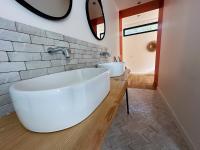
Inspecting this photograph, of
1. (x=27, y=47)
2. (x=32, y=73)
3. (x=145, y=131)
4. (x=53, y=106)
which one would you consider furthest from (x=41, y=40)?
(x=145, y=131)

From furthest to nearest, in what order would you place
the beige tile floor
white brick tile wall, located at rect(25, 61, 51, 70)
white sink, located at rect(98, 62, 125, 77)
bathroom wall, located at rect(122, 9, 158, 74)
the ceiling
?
bathroom wall, located at rect(122, 9, 158, 74), the ceiling, white sink, located at rect(98, 62, 125, 77), the beige tile floor, white brick tile wall, located at rect(25, 61, 51, 70)

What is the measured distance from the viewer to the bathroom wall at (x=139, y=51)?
3.97 metres

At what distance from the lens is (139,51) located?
424 cm

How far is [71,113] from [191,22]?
4.21ft

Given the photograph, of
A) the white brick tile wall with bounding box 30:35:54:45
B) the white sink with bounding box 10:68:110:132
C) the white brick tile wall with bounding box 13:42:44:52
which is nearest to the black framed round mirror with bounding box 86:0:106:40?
the white brick tile wall with bounding box 30:35:54:45

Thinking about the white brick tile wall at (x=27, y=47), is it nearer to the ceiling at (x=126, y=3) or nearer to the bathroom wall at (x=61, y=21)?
the bathroom wall at (x=61, y=21)

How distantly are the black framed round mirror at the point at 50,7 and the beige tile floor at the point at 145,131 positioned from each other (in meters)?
1.23

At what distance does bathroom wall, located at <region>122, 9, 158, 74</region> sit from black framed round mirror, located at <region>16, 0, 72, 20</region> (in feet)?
12.1

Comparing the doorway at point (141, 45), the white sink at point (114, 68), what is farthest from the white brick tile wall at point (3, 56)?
the doorway at point (141, 45)

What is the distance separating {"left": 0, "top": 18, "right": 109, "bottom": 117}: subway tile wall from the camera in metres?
0.44

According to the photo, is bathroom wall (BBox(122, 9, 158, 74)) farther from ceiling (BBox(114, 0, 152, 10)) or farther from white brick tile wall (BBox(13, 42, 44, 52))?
white brick tile wall (BBox(13, 42, 44, 52))

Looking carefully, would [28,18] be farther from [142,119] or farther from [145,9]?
[145,9]

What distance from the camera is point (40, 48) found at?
60cm

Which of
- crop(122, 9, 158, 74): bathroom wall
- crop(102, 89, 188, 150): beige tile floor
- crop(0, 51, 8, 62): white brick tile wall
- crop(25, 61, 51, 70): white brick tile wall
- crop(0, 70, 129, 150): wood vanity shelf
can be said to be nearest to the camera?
crop(0, 70, 129, 150): wood vanity shelf
